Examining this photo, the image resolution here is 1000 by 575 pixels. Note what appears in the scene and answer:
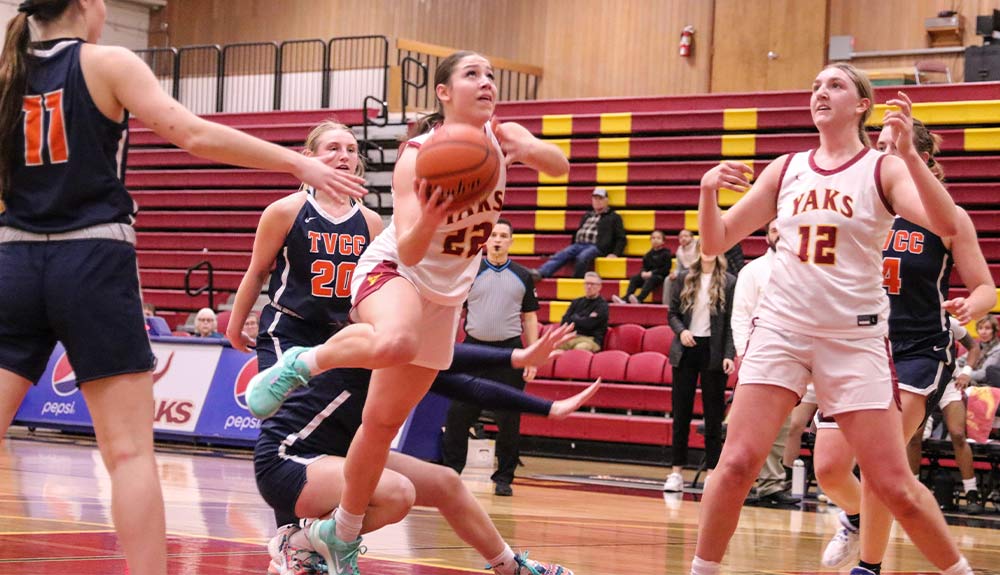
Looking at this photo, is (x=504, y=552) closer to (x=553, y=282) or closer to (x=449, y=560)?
(x=449, y=560)

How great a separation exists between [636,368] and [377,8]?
11.6 metres

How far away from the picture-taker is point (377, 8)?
75.4 feet

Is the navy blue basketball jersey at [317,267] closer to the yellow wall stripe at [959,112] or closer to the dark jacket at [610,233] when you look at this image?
the yellow wall stripe at [959,112]

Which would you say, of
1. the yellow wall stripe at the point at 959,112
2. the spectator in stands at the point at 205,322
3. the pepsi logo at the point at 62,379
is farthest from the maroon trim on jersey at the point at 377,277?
the yellow wall stripe at the point at 959,112

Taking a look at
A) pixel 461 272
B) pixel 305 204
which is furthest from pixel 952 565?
pixel 305 204

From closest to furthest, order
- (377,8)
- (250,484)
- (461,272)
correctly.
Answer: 1. (461,272)
2. (250,484)
3. (377,8)

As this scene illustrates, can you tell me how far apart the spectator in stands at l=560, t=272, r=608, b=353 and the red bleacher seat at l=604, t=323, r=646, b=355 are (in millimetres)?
271

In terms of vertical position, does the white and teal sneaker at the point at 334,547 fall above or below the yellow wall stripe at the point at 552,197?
below

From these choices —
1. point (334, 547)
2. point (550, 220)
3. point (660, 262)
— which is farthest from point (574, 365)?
point (334, 547)

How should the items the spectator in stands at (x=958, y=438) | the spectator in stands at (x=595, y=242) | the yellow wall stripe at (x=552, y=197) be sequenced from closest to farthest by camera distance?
the spectator in stands at (x=958, y=438)
the spectator in stands at (x=595, y=242)
the yellow wall stripe at (x=552, y=197)

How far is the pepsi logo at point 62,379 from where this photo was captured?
12.8 m

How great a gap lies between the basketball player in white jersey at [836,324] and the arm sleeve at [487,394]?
2.05 feet

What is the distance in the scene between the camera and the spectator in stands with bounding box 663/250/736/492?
10133 mm

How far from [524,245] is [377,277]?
1249cm
